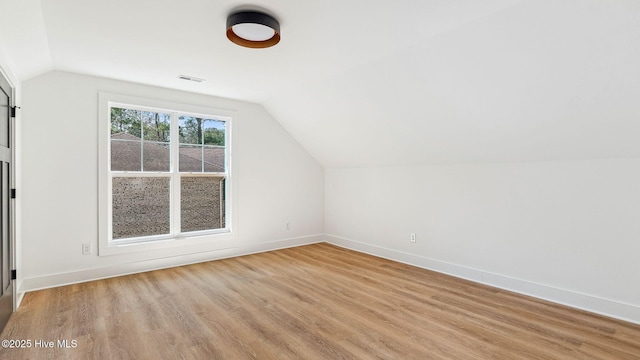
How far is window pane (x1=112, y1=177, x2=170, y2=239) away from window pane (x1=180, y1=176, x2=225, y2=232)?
22 cm

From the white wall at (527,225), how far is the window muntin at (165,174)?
8.07ft

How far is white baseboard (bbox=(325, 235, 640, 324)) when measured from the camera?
2730 millimetres

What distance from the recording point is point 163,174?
432cm

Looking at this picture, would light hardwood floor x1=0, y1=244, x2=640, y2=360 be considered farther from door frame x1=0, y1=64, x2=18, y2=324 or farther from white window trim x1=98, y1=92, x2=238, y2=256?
white window trim x1=98, y1=92, x2=238, y2=256

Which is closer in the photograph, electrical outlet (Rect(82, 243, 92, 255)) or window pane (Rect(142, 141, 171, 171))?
electrical outlet (Rect(82, 243, 92, 255))

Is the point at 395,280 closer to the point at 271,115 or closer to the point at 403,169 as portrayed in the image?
the point at 403,169

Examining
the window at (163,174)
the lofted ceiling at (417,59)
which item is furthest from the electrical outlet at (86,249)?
the lofted ceiling at (417,59)

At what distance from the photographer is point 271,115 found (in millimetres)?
5215

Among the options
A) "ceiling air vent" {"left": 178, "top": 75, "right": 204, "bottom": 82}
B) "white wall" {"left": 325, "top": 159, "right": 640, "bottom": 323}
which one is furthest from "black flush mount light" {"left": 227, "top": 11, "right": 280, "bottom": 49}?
"white wall" {"left": 325, "top": 159, "right": 640, "bottom": 323}

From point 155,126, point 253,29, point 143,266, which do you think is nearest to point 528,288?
point 253,29

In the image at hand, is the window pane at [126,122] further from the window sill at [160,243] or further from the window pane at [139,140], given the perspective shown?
the window sill at [160,243]

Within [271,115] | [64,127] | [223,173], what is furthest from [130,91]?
[271,115]

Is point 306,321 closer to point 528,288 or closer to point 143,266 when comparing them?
point 528,288

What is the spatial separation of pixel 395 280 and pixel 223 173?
2866 millimetres
